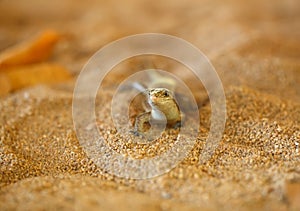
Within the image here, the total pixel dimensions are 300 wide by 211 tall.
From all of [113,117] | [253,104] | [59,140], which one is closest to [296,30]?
[253,104]

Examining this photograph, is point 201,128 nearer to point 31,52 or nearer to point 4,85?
point 4,85

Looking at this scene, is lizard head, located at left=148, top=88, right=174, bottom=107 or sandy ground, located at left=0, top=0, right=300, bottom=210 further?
lizard head, located at left=148, top=88, right=174, bottom=107

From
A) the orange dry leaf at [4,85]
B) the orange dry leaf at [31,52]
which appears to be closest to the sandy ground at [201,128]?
the orange dry leaf at [4,85]

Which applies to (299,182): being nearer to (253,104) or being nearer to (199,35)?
(253,104)

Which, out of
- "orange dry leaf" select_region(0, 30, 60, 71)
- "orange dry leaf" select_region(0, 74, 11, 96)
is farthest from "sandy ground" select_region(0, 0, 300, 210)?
"orange dry leaf" select_region(0, 30, 60, 71)

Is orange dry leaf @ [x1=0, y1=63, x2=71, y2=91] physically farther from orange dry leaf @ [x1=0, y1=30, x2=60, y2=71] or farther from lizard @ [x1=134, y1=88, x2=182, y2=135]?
lizard @ [x1=134, y1=88, x2=182, y2=135]

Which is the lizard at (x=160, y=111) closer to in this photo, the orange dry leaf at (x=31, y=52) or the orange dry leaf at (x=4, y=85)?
the orange dry leaf at (x=4, y=85)

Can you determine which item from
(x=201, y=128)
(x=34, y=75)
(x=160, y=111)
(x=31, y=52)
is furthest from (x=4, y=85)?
(x=201, y=128)
